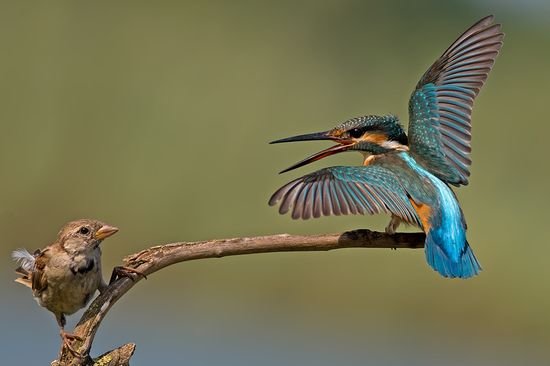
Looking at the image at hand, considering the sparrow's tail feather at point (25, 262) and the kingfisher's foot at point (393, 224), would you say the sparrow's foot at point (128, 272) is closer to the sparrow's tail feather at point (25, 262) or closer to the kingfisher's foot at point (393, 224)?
the sparrow's tail feather at point (25, 262)

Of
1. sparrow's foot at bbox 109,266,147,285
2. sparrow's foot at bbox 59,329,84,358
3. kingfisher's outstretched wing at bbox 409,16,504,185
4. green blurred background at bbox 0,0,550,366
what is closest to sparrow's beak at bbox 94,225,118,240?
sparrow's foot at bbox 109,266,147,285

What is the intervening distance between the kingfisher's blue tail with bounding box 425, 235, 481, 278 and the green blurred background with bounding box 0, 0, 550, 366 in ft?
15.2

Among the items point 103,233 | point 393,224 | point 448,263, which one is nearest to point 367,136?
point 393,224

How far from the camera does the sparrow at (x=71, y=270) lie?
426 centimetres

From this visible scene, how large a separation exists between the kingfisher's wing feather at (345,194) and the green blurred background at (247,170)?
453cm

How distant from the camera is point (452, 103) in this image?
15.6 feet

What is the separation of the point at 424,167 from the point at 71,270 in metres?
1.24

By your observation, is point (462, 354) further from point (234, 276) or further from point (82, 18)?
point (82, 18)

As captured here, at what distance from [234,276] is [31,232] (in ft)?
5.45

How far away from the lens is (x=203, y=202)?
10625mm

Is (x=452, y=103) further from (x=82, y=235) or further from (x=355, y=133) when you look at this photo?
(x=82, y=235)

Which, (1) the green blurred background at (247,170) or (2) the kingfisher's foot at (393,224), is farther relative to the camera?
(1) the green blurred background at (247,170)

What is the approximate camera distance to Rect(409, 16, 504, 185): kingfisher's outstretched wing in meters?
4.48

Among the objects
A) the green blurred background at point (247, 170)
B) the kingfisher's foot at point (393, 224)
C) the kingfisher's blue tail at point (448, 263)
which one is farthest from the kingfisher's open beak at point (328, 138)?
the green blurred background at point (247, 170)
